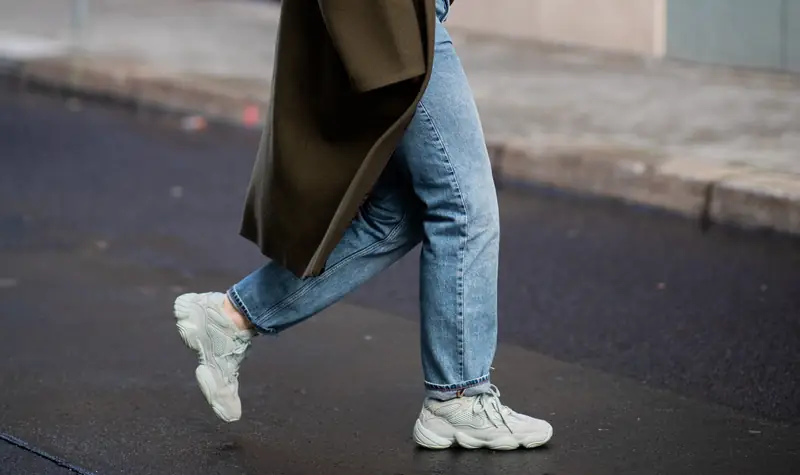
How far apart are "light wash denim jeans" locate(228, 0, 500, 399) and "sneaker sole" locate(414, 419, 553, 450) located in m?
0.11

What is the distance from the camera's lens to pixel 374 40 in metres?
3.12

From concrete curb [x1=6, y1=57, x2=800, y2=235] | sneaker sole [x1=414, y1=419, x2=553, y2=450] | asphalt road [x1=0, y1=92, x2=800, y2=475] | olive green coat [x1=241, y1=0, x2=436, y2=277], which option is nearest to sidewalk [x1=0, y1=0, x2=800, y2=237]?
concrete curb [x1=6, y1=57, x2=800, y2=235]

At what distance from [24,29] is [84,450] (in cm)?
955

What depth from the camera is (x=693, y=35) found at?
10641 mm

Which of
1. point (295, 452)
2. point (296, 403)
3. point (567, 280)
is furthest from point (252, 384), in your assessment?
point (567, 280)

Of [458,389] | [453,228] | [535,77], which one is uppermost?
[453,228]

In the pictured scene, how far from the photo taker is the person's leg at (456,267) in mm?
3387

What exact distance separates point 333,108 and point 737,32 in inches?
298

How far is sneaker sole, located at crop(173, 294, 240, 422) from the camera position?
12.0 ft

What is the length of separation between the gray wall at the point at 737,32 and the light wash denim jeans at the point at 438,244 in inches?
274

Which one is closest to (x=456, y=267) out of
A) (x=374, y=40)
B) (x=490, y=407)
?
(x=490, y=407)

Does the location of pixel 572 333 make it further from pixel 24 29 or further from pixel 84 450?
pixel 24 29

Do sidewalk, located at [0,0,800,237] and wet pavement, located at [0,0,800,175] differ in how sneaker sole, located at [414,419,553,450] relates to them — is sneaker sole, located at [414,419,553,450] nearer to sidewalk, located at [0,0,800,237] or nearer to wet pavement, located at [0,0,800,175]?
sidewalk, located at [0,0,800,237]

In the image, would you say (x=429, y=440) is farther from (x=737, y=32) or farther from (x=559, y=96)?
(x=737, y=32)
